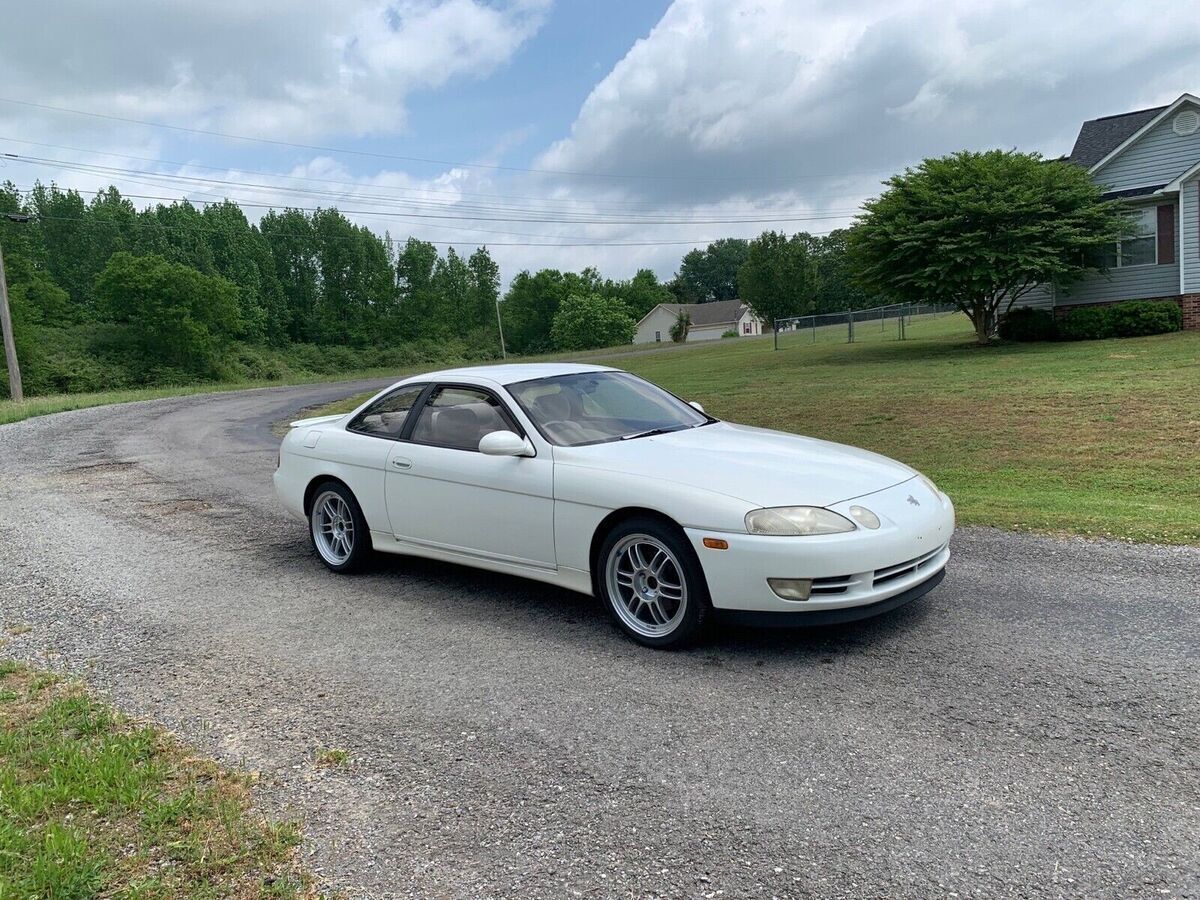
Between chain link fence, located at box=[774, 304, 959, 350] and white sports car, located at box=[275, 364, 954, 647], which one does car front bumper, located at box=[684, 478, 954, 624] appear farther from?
chain link fence, located at box=[774, 304, 959, 350]

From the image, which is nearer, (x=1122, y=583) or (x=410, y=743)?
(x=410, y=743)

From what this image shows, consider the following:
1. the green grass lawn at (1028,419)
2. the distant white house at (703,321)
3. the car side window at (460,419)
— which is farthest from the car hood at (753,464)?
the distant white house at (703,321)

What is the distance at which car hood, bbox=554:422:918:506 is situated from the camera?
4.35 m

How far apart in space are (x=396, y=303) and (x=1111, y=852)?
85449mm

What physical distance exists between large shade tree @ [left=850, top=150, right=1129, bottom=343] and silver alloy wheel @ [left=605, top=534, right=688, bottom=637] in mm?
19726

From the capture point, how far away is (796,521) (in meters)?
4.16

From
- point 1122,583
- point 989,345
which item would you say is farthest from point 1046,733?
point 989,345

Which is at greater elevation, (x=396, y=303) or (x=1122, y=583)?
(x=396, y=303)

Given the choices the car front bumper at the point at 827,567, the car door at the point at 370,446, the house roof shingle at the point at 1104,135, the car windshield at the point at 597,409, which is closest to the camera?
the car front bumper at the point at 827,567

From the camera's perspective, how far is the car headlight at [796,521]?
4.13 meters

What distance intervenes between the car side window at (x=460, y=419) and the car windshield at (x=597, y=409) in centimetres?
17

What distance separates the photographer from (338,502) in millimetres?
6230

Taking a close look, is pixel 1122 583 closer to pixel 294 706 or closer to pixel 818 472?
pixel 818 472

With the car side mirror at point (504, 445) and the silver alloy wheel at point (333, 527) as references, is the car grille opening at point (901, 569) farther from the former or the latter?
the silver alloy wheel at point (333, 527)
